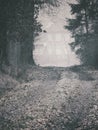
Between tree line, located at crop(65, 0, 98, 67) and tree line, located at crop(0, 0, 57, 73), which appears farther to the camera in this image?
tree line, located at crop(65, 0, 98, 67)

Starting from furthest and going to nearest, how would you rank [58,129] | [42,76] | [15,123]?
[42,76] → [15,123] → [58,129]

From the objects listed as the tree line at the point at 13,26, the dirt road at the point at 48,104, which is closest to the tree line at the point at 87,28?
the tree line at the point at 13,26

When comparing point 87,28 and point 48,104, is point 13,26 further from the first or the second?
point 87,28

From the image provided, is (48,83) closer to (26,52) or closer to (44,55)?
(26,52)

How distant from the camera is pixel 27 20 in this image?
18.6 meters

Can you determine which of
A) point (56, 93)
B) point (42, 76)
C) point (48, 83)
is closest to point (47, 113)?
point (56, 93)

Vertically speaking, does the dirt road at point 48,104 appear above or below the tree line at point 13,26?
below

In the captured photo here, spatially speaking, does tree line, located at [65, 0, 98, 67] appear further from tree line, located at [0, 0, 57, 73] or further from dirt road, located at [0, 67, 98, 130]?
dirt road, located at [0, 67, 98, 130]

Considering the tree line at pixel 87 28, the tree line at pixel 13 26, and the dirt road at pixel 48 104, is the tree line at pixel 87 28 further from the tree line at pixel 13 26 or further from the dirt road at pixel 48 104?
the dirt road at pixel 48 104

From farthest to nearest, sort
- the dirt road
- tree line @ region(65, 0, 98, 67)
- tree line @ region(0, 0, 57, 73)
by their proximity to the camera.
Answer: tree line @ region(65, 0, 98, 67) < tree line @ region(0, 0, 57, 73) < the dirt road

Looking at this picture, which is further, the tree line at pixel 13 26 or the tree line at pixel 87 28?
the tree line at pixel 87 28

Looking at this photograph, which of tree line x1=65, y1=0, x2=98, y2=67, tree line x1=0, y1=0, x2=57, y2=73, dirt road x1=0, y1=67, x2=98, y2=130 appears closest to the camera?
dirt road x1=0, y1=67, x2=98, y2=130

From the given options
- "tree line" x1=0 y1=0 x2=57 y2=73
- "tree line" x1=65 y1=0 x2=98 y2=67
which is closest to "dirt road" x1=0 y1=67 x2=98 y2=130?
"tree line" x1=0 y1=0 x2=57 y2=73

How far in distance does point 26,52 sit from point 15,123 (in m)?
14.3
